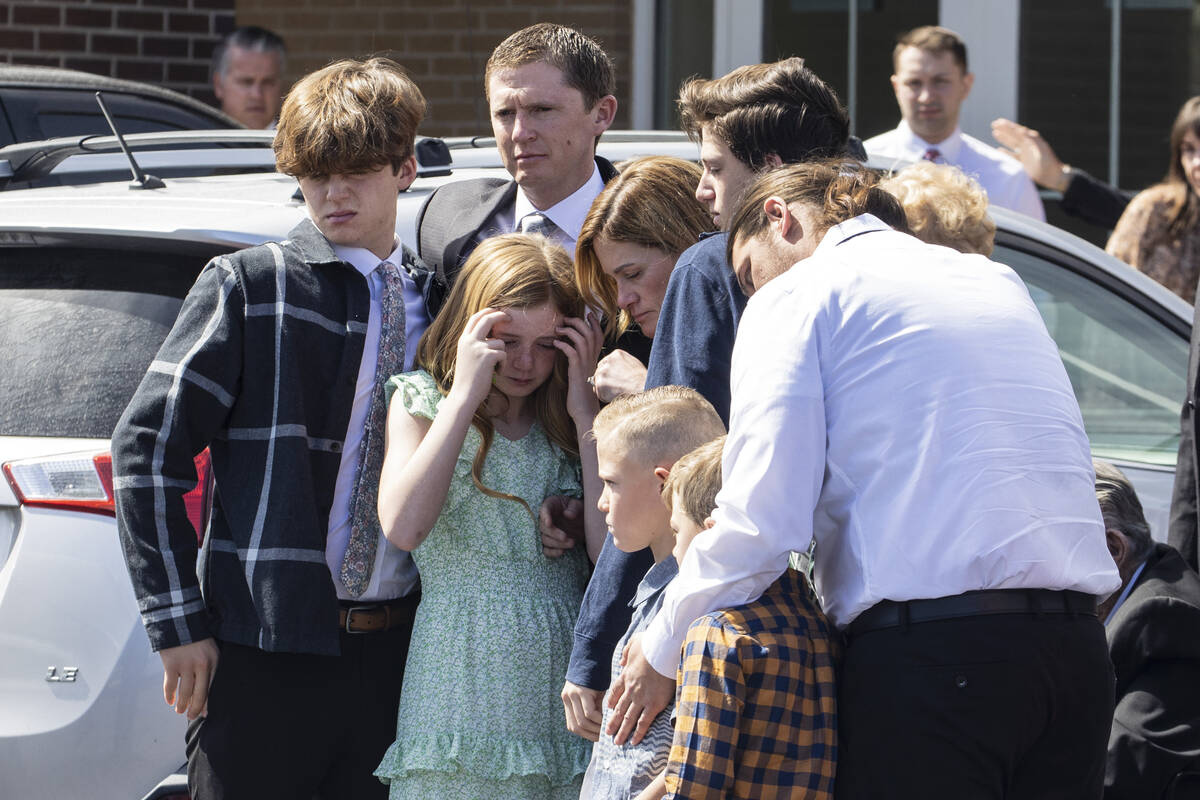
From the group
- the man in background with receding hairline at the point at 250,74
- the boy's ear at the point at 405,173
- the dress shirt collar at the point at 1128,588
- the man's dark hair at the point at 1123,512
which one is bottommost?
the dress shirt collar at the point at 1128,588

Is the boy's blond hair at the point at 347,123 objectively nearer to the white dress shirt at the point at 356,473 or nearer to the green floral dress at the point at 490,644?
the white dress shirt at the point at 356,473

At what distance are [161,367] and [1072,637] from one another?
5.08 ft

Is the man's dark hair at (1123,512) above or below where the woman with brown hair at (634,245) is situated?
below

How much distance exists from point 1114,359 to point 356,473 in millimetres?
2394

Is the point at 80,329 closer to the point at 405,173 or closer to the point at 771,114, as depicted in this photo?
the point at 405,173

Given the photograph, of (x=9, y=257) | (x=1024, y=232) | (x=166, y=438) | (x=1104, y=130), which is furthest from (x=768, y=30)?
(x=166, y=438)

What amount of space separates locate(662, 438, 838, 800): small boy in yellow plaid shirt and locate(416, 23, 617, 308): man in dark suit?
137cm

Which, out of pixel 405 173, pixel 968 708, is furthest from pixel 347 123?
pixel 968 708

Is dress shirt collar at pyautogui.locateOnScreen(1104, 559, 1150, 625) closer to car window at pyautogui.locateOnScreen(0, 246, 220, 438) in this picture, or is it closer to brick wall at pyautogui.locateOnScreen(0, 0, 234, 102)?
car window at pyautogui.locateOnScreen(0, 246, 220, 438)

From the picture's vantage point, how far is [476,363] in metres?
2.68

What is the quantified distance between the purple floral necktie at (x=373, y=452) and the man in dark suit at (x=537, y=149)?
1.22 feet

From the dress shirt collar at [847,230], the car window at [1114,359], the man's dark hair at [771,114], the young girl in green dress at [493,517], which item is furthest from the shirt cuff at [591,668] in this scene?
the car window at [1114,359]

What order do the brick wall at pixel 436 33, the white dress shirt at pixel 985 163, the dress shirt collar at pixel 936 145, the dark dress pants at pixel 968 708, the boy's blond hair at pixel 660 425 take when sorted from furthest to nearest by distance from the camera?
the brick wall at pixel 436 33 → the dress shirt collar at pixel 936 145 → the white dress shirt at pixel 985 163 → the boy's blond hair at pixel 660 425 → the dark dress pants at pixel 968 708

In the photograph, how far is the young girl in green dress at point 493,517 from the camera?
2707mm
